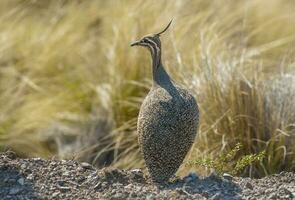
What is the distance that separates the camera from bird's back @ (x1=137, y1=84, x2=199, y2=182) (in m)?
5.33

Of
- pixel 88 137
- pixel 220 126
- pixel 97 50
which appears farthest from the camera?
pixel 97 50

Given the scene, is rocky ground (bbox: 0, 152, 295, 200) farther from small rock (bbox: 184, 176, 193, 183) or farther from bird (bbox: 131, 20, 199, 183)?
bird (bbox: 131, 20, 199, 183)

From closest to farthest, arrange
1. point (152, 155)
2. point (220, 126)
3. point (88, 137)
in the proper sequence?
1. point (152, 155)
2. point (220, 126)
3. point (88, 137)

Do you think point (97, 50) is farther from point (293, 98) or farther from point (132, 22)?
point (293, 98)

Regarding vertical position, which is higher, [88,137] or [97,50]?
[97,50]

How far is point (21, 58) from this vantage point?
9.69m

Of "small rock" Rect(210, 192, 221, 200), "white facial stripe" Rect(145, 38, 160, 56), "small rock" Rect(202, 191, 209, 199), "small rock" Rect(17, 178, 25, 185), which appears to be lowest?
"small rock" Rect(210, 192, 221, 200)

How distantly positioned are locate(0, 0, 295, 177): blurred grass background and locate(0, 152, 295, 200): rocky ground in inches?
70.6

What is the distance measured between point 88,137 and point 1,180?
3550 millimetres

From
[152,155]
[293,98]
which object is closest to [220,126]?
[293,98]

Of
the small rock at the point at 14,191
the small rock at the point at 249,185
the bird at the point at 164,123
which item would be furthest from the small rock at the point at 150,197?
the small rock at the point at 14,191

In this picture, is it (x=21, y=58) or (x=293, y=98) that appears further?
(x=21, y=58)

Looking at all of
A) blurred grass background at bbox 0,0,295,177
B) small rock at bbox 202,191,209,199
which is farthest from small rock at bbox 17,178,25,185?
blurred grass background at bbox 0,0,295,177

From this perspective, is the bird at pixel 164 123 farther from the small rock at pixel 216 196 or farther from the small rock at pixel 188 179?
the small rock at pixel 216 196
